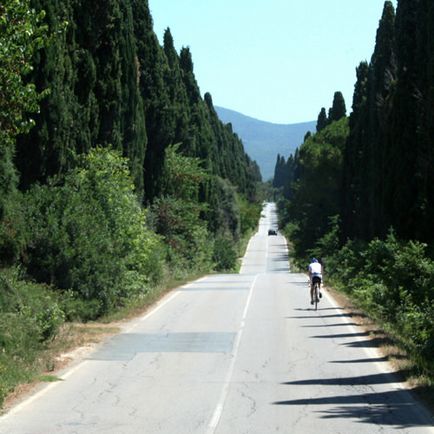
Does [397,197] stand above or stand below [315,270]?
above

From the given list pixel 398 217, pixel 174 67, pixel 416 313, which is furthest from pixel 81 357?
pixel 174 67

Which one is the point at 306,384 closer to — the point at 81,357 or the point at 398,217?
the point at 81,357

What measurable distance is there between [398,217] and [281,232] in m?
131

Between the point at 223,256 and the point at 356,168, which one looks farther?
the point at 223,256

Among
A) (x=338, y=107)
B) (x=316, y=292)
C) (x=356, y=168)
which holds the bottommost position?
(x=316, y=292)

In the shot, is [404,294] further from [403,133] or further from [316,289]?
[403,133]

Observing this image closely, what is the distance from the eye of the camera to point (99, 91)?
35.2 m

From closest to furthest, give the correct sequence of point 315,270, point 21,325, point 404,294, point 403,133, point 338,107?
point 21,325
point 404,294
point 315,270
point 403,133
point 338,107

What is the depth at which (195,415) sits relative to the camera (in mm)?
12156

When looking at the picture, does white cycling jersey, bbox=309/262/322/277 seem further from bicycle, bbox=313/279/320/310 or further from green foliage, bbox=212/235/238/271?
green foliage, bbox=212/235/238/271

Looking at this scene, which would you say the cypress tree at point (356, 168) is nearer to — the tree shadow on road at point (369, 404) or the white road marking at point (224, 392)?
the white road marking at point (224, 392)

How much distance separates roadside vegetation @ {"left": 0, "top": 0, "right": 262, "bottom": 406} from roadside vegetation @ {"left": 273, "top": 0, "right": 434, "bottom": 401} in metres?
7.58

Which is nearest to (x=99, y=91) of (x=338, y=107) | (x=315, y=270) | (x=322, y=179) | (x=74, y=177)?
(x=74, y=177)

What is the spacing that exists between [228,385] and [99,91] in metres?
22.2
